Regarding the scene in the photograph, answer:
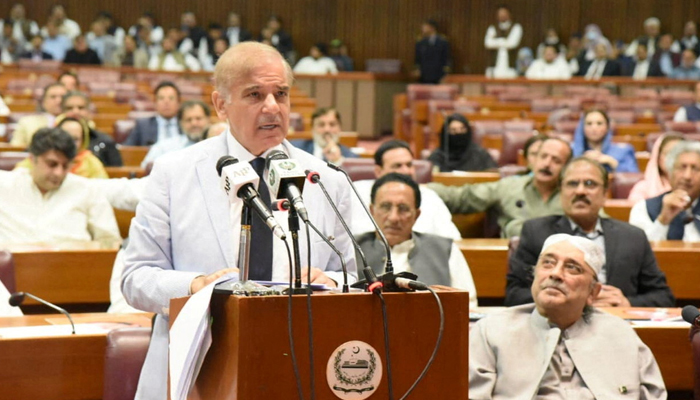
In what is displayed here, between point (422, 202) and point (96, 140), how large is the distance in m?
2.80

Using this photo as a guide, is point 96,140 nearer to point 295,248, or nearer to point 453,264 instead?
point 453,264

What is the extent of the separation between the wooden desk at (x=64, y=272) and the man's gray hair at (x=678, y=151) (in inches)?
101

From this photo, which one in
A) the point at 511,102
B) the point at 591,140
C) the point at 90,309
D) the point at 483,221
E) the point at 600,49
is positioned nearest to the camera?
the point at 90,309

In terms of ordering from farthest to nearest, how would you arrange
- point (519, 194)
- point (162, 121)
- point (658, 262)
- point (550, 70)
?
point (550, 70), point (162, 121), point (519, 194), point (658, 262)

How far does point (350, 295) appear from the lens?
1545 mm

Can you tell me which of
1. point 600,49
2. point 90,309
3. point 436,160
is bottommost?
point 90,309

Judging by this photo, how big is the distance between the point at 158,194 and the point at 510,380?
1.37 metres

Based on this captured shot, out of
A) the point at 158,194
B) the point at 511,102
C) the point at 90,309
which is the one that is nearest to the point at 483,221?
the point at 90,309

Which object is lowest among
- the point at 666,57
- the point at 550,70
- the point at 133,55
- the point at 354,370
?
the point at 354,370

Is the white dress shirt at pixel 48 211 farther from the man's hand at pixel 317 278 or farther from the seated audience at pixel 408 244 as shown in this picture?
the man's hand at pixel 317 278

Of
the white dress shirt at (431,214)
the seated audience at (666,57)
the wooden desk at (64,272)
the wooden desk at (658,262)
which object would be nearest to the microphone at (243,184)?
the wooden desk at (64,272)

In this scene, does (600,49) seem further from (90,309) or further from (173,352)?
(173,352)

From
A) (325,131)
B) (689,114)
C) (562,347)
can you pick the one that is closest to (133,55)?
(689,114)

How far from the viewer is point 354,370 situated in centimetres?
156
